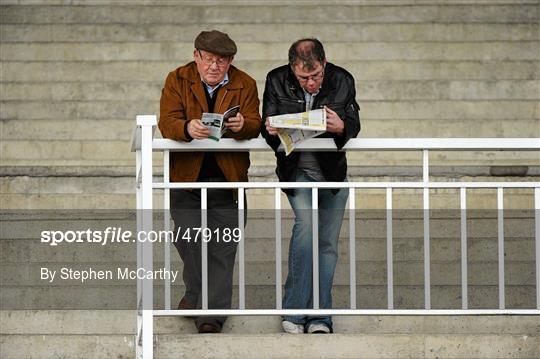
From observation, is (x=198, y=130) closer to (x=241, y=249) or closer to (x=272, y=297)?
(x=241, y=249)

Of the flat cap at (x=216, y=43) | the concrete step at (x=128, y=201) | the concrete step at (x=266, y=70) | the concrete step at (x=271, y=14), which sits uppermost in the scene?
the concrete step at (x=271, y=14)

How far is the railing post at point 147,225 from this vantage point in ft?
24.0

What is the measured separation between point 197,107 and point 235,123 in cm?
37

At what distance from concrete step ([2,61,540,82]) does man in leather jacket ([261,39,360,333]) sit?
13.7 ft

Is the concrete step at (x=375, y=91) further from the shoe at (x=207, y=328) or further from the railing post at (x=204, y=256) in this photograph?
the railing post at (x=204, y=256)

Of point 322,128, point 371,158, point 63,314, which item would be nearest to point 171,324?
point 63,314

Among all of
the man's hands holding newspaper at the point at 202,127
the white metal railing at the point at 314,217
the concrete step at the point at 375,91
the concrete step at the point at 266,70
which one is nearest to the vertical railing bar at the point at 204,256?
the white metal railing at the point at 314,217

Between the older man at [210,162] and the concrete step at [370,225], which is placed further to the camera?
the concrete step at [370,225]

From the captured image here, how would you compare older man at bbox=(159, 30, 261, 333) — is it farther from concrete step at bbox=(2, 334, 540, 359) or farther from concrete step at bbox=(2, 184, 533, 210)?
concrete step at bbox=(2, 184, 533, 210)

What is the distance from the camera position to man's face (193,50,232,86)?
7797 mm

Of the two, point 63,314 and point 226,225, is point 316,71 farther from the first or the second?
point 63,314

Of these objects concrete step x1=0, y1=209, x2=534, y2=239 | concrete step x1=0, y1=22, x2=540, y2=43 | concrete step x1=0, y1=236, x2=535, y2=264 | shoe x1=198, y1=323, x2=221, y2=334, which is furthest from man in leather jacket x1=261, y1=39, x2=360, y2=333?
concrete step x1=0, y1=22, x2=540, y2=43

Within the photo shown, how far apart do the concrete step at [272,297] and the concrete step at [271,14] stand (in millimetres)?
4317

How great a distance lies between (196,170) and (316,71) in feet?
2.41
